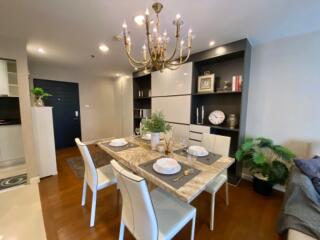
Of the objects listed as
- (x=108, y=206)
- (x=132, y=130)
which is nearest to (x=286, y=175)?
(x=108, y=206)

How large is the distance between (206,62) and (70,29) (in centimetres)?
240

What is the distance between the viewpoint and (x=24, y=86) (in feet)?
7.30

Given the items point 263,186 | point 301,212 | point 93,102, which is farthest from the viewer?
point 93,102

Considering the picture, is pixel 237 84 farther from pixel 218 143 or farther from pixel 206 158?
pixel 206 158

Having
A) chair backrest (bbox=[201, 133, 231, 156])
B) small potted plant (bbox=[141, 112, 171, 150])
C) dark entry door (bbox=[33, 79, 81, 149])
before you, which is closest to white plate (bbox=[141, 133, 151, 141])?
small potted plant (bbox=[141, 112, 171, 150])

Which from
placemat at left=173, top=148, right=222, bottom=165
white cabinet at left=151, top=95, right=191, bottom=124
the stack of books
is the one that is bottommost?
placemat at left=173, top=148, right=222, bottom=165

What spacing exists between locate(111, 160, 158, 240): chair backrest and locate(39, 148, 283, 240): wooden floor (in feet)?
2.16

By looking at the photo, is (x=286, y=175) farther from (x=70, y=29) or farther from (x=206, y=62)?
(x=70, y=29)

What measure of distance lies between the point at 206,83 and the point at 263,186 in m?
1.94

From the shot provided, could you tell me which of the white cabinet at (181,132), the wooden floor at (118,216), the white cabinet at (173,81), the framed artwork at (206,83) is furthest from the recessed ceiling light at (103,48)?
the wooden floor at (118,216)

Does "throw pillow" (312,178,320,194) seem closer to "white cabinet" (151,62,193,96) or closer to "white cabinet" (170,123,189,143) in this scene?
"white cabinet" (170,123,189,143)

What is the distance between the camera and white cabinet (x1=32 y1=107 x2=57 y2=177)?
2.49m

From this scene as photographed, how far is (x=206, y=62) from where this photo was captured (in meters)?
2.91

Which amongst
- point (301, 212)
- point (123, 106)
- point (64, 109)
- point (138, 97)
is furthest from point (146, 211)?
point (64, 109)
